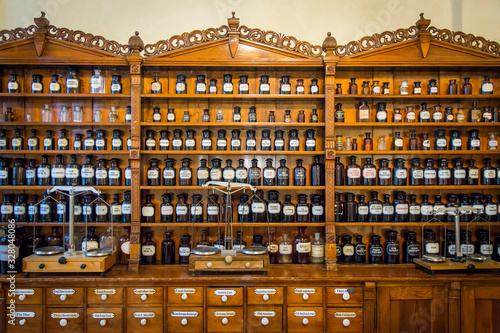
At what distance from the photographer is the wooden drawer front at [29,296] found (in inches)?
98.2

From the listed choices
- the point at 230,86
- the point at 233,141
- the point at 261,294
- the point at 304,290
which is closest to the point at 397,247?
the point at 304,290

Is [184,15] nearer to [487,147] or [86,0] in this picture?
[86,0]

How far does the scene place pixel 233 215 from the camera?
3.03 m

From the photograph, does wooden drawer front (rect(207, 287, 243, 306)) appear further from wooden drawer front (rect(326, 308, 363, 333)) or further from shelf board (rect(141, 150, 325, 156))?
shelf board (rect(141, 150, 325, 156))

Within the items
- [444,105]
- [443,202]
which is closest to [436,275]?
[443,202]

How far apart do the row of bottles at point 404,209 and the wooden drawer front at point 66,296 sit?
6.59 feet

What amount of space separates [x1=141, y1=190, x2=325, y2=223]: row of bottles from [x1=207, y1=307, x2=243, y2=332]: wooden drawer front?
2.23ft

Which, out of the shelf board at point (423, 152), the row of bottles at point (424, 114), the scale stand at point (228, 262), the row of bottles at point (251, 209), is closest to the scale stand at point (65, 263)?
the row of bottles at point (251, 209)

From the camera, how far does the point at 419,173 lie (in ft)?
9.53

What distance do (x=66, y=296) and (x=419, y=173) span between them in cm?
283

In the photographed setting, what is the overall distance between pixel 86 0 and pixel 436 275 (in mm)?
3744

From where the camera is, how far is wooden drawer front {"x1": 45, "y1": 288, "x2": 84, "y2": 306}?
2502 millimetres

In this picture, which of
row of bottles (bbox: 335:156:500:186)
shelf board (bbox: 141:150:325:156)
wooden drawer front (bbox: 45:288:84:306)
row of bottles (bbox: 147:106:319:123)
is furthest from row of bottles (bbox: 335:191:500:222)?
wooden drawer front (bbox: 45:288:84:306)

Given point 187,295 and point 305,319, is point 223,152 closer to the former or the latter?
point 187,295
